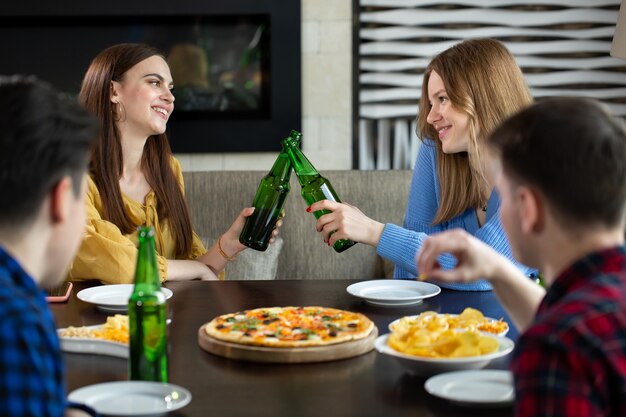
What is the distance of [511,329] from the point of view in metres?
1.69

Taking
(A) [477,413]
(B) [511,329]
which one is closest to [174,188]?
(B) [511,329]

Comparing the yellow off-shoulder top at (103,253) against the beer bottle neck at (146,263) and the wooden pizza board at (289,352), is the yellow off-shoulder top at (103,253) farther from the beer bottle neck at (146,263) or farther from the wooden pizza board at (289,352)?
the beer bottle neck at (146,263)

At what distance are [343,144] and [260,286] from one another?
2344 mm

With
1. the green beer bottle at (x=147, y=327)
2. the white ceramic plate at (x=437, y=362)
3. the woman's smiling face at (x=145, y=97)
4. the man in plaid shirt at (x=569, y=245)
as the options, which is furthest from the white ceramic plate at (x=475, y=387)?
the woman's smiling face at (x=145, y=97)

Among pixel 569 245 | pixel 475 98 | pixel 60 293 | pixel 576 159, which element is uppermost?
pixel 475 98

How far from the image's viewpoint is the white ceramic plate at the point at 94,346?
1520 mm

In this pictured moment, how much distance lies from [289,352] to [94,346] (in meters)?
0.34

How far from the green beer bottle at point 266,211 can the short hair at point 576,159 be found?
1213mm

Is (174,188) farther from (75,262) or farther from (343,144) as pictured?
(343,144)

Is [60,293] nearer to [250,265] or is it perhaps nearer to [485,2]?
[250,265]

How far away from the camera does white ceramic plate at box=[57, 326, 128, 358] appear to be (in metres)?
1.52

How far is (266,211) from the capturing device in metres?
2.31

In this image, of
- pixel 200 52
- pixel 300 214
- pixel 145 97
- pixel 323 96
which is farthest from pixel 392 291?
pixel 200 52

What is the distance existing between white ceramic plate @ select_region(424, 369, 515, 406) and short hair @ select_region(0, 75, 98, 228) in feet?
1.96
